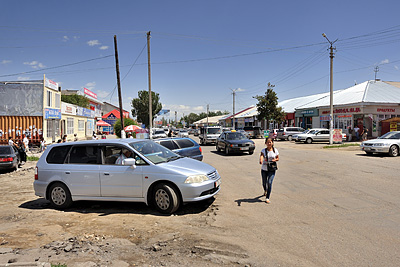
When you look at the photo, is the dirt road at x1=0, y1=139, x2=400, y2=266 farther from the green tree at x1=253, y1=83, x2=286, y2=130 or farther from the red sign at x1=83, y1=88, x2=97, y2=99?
the red sign at x1=83, y1=88, x2=97, y2=99

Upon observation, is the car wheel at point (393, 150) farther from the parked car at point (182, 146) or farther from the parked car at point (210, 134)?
the parked car at point (210, 134)

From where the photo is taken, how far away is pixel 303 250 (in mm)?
4395

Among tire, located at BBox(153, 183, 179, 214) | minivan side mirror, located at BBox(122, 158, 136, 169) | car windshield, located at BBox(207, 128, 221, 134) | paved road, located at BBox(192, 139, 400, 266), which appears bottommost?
paved road, located at BBox(192, 139, 400, 266)

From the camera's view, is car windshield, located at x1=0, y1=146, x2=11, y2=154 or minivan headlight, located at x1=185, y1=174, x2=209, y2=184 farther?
car windshield, located at x1=0, y1=146, x2=11, y2=154

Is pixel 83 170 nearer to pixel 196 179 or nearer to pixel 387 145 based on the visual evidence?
pixel 196 179

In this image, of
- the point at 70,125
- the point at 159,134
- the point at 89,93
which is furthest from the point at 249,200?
the point at 89,93

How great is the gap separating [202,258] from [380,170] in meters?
10.6

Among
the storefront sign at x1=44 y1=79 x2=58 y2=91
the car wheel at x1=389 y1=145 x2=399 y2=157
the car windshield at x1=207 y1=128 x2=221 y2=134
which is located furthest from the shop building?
the car wheel at x1=389 y1=145 x2=399 y2=157

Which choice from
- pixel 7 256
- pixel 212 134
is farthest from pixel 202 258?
pixel 212 134

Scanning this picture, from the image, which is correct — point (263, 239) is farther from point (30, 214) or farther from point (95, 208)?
point (30, 214)

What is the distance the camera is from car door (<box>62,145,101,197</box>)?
699 centimetres

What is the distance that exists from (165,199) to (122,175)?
115cm

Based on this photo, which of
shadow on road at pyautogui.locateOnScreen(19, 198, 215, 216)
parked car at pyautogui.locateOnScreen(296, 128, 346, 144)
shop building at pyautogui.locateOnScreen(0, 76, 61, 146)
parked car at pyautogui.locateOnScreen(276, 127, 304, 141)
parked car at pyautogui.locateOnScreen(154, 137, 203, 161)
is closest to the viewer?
shadow on road at pyautogui.locateOnScreen(19, 198, 215, 216)

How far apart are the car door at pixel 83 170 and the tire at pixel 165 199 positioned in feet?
4.89
